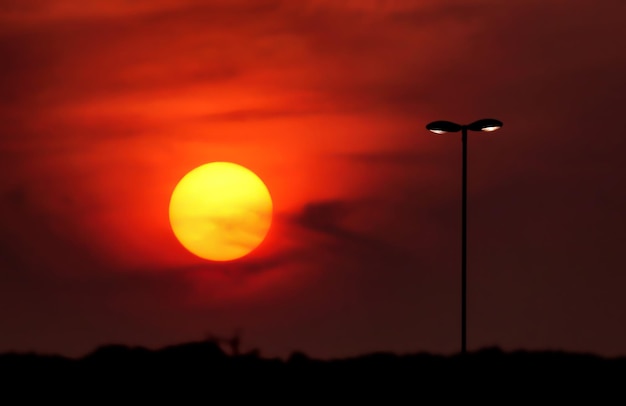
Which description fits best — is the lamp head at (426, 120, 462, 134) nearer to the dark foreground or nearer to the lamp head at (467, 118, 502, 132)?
the lamp head at (467, 118, 502, 132)

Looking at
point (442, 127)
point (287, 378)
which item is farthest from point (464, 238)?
point (287, 378)

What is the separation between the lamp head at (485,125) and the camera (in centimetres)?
4431

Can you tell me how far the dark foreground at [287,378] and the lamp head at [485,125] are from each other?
12.9m

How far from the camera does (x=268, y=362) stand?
30.9m

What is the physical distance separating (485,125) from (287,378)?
15652 mm

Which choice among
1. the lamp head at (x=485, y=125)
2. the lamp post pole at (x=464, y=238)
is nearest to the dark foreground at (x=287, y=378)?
the lamp post pole at (x=464, y=238)

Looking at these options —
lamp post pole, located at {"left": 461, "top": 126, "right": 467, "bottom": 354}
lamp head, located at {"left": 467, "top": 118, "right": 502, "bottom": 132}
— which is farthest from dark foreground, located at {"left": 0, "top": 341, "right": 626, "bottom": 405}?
lamp head, located at {"left": 467, "top": 118, "right": 502, "bottom": 132}

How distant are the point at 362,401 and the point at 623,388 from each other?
5.34 metres

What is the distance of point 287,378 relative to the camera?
30.6 m

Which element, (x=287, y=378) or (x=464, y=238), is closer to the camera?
(x=287, y=378)

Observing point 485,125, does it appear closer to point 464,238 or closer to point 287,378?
point 464,238

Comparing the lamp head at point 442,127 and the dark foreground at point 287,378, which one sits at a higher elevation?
the lamp head at point 442,127

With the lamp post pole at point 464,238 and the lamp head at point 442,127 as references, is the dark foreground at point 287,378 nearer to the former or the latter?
the lamp post pole at point 464,238

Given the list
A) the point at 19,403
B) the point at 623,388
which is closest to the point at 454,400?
the point at 623,388
